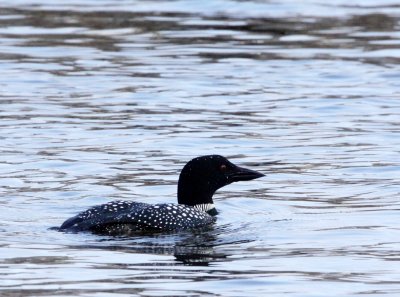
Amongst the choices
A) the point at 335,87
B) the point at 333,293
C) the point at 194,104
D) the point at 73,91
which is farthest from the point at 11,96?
the point at 333,293

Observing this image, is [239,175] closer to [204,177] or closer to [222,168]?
[222,168]

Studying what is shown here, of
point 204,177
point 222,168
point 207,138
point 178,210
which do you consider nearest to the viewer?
point 178,210

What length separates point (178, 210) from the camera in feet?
36.6

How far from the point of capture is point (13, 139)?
15.1 metres

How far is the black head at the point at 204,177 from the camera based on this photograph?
11680 millimetres

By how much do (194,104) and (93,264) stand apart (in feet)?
25.6

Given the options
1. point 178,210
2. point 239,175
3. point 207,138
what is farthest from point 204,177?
point 207,138

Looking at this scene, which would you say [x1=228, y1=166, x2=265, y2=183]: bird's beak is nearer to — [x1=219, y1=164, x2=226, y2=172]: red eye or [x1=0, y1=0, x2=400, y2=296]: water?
[x1=219, y1=164, x2=226, y2=172]: red eye

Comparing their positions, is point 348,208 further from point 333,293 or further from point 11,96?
point 11,96

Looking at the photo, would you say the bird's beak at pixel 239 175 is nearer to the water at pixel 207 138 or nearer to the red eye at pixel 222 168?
the red eye at pixel 222 168

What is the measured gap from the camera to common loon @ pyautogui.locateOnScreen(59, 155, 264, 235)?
10.7m

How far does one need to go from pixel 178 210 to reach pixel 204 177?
66cm

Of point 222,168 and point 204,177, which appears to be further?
point 222,168

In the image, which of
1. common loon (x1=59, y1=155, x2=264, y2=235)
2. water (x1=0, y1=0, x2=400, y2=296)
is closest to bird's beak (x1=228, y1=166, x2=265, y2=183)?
common loon (x1=59, y1=155, x2=264, y2=235)
